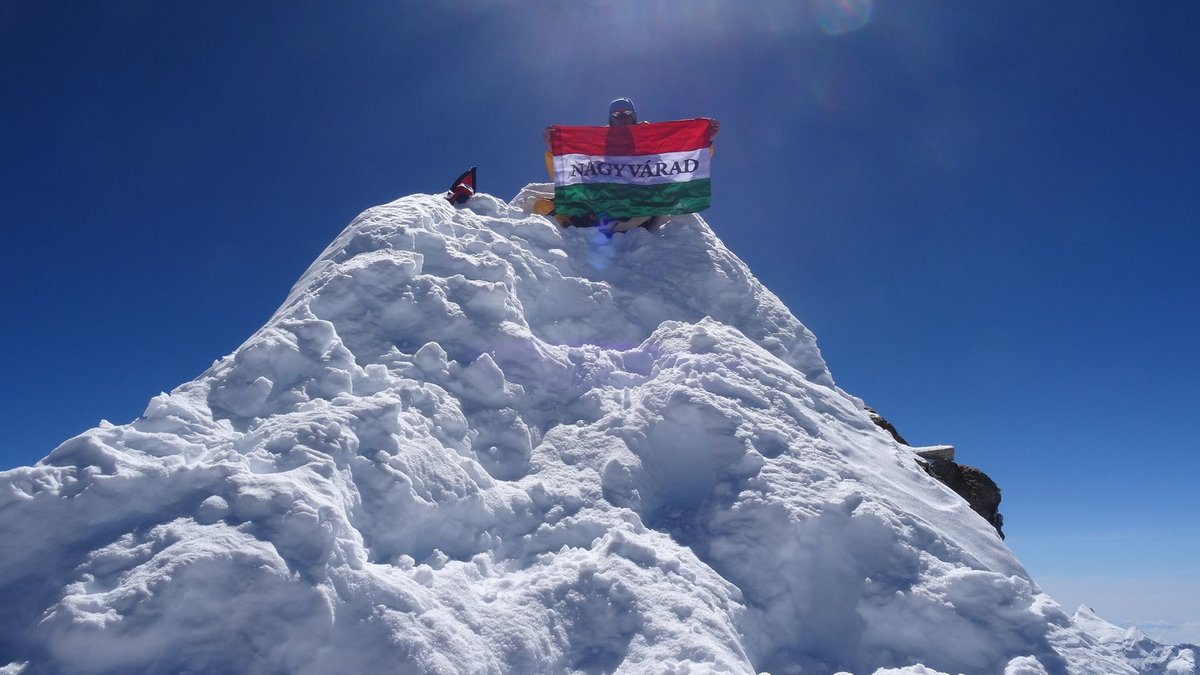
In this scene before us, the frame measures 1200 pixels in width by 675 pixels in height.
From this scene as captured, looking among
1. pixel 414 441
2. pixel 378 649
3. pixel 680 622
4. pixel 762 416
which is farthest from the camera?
pixel 762 416

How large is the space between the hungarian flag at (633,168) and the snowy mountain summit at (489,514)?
2548mm

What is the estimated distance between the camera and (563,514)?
5812mm

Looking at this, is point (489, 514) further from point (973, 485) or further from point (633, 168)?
point (973, 485)

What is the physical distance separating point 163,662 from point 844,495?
4.85m

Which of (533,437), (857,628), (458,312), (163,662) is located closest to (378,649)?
(163,662)

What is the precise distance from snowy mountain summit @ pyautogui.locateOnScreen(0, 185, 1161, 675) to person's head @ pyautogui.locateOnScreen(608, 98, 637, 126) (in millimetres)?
4357

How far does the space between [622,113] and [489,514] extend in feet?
26.5

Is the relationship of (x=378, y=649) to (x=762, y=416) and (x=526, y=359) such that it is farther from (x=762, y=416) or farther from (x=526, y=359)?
(x=762, y=416)

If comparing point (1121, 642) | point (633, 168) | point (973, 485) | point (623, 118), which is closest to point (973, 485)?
point (973, 485)

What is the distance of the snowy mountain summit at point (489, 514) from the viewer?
4086 mm

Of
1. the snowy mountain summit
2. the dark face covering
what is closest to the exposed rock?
the snowy mountain summit

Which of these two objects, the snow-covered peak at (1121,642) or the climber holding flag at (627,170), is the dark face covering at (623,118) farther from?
the snow-covered peak at (1121,642)

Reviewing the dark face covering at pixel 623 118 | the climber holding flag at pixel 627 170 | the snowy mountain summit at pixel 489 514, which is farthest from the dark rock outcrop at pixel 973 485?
the dark face covering at pixel 623 118

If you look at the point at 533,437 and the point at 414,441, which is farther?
the point at 533,437
